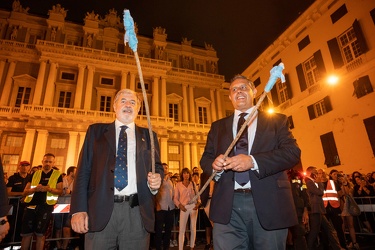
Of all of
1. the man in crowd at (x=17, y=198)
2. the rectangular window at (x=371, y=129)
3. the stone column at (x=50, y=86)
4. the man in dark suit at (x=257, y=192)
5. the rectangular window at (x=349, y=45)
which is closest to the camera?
the man in dark suit at (x=257, y=192)

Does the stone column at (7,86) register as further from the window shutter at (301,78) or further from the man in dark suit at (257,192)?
the window shutter at (301,78)

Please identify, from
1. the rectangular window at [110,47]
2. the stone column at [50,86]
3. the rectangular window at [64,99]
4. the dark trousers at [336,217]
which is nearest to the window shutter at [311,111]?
the dark trousers at [336,217]

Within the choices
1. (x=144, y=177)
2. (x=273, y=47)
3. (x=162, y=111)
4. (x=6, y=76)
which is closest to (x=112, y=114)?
(x=162, y=111)

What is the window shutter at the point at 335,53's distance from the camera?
16750mm

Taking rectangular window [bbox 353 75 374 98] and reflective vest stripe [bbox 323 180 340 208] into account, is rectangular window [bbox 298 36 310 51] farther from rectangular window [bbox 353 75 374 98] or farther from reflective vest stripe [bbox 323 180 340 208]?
reflective vest stripe [bbox 323 180 340 208]

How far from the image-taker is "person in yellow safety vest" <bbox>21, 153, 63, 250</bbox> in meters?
5.37

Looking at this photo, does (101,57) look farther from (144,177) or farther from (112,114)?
(144,177)

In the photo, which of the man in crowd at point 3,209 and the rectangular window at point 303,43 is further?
→ the rectangular window at point 303,43

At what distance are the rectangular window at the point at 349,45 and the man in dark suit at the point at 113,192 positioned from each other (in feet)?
60.9

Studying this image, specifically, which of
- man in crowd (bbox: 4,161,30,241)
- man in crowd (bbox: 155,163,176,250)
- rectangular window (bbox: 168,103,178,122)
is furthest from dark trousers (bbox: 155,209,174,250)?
rectangular window (bbox: 168,103,178,122)

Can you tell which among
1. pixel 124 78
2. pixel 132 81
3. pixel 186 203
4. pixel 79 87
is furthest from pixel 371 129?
pixel 79 87

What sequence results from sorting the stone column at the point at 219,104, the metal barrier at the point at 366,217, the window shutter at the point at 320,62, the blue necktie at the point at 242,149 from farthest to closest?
the stone column at the point at 219,104 < the window shutter at the point at 320,62 < the metal barrier at the point at 366,217 < the blue necktie at the point at 242,149

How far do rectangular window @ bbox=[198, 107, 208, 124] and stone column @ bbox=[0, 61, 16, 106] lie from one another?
2051cm

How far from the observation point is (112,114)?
23.8m
